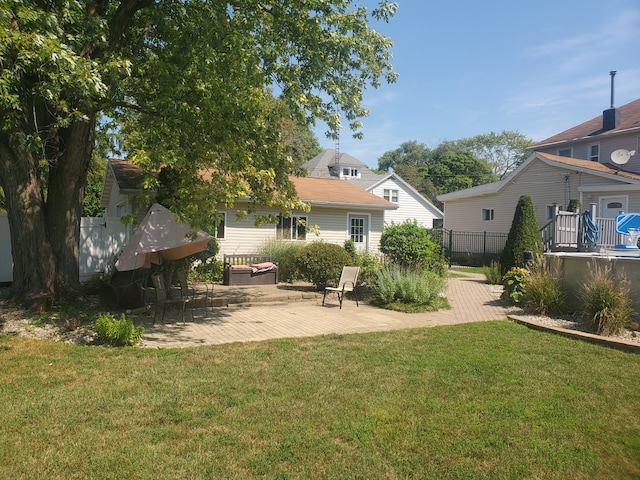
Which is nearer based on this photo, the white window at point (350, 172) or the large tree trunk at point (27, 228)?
the large tree trunk at point (27, 228)

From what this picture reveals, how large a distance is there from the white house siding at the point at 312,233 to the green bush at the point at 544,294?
689 cm

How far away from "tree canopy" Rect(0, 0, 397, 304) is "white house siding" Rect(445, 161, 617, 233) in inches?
611

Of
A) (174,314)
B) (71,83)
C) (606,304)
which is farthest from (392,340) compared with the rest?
(71,83)

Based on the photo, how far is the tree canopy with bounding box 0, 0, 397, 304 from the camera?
281 inches

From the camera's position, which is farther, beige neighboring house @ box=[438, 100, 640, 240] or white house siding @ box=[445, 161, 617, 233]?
white house siding @ box=[445, 161, 617, 233]

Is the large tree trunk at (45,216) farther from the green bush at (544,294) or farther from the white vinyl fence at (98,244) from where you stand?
the green bush at (544,294)

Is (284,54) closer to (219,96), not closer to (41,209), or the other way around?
Answer: (219,96)

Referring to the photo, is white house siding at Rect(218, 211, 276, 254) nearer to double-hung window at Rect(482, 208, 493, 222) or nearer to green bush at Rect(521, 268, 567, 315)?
green bush at Rect(521, 268, 567, 315)

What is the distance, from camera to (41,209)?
8.68 meters

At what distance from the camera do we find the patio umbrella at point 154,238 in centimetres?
857

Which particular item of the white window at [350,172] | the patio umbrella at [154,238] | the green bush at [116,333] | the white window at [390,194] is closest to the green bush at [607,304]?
the patio umbrella at [154,238]

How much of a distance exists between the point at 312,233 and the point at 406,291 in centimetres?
749

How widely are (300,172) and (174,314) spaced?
5425mm

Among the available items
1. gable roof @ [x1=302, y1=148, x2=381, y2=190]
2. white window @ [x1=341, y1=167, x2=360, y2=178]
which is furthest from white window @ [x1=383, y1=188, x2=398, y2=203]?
white window @ [x1=341, y1=167, x2=360, y2=178]
